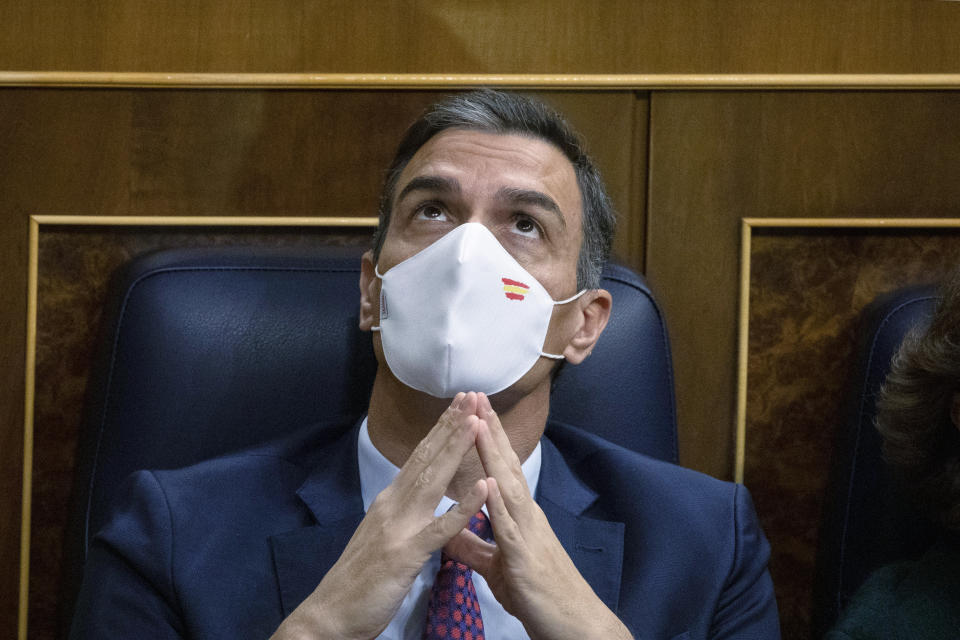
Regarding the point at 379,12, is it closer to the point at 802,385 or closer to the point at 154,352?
the point at 154,352

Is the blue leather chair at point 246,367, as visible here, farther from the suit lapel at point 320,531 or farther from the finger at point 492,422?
the finger at point 492,422

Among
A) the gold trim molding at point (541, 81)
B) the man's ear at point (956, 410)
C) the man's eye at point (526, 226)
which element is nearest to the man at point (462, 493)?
the man's eye at point (526, 226)

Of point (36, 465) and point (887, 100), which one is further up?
point (887, 100)

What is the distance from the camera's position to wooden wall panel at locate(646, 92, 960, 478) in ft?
5.38

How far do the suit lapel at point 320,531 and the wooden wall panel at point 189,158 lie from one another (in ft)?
1.62

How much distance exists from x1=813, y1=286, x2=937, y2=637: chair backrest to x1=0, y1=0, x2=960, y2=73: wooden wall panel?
41 cm

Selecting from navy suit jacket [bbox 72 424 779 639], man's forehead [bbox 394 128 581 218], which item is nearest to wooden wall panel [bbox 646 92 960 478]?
man's forehead [bbox 394 128 581 218]

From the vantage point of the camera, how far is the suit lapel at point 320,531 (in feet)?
4.00

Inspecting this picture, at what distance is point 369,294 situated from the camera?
54.1 inches

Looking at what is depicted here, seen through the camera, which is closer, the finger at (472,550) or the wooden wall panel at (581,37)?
the finger at (472,550)

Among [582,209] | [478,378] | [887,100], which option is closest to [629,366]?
[582,209]

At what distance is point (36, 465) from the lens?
160cm

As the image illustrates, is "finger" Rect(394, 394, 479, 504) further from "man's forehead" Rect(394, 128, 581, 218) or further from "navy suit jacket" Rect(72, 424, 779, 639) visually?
"man's forehead" Rect(394, 128, 581, 218)

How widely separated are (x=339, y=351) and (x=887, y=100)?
96 centimetres
